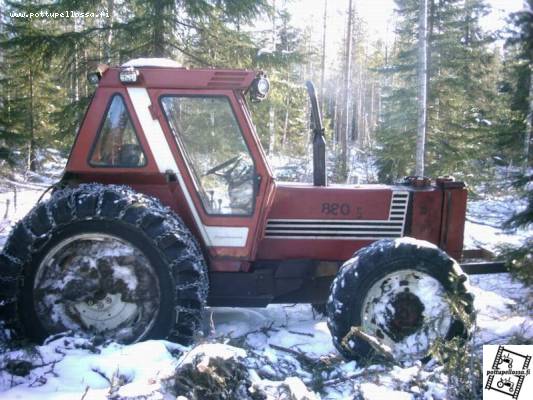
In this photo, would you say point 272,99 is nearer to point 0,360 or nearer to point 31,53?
point 31,53

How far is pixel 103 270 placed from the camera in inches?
162

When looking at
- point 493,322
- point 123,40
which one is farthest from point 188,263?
point 123,40

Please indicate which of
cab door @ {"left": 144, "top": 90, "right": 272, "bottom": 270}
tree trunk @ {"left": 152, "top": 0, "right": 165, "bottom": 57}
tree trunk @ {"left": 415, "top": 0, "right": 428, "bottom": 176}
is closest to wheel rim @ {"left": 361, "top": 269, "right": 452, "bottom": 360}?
cab door @ {"left": 144, "top": 90, "right": 272, "bottom": 270}

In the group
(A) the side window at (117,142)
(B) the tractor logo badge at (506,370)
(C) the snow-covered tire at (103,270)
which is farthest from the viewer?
(A) the side window at (117,142)

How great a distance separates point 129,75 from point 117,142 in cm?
61

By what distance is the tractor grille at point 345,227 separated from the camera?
15.9 feet

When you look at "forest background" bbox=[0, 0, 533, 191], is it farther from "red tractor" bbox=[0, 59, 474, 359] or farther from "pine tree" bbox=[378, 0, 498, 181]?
"red tractor" bbox=[0, 59, 474, 359]

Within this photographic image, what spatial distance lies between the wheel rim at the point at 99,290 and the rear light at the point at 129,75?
1.39 meters

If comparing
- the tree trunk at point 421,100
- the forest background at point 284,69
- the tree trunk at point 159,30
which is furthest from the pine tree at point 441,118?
the tree trunk at point 159,30

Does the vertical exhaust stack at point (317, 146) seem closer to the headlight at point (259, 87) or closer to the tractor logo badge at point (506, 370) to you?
the headlight at point (259, 87)

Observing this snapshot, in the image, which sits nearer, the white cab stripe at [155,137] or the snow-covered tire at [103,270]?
the snow-covered tire at [103,270]

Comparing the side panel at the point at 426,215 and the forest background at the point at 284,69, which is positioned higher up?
the forest background at the point at 284,69

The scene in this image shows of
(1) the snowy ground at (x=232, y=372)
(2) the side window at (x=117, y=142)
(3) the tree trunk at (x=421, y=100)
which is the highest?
(3) the tree trunk at (x=421, y=100)

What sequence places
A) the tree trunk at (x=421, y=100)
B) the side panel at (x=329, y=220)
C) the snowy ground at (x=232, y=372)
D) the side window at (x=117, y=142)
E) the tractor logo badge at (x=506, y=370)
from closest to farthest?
the tractor logo badge at (x=506, y=370), the snowy ground at (x=232, y=372), the side window at (x=117, y=142), the side panel at (x=329, y=220), the tree trunk at (x=421, y=100)
